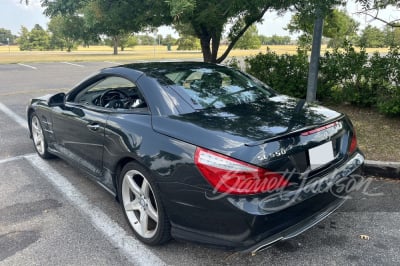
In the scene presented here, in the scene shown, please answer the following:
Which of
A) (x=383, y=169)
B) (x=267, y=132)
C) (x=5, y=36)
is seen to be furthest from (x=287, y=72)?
(x=5, y=36)

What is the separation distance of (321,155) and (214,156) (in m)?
0.84

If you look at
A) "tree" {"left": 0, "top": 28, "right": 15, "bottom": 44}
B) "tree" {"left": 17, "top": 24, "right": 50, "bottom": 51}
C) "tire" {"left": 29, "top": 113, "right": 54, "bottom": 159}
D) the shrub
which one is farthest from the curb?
"tree" {"left": 0, "top": 28, "right": 15, "bottom": 44}

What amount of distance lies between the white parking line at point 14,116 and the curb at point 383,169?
586cm

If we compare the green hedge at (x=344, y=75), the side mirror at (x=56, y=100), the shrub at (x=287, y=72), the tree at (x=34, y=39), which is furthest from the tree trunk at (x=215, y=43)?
the tree at (x=34, y=39)

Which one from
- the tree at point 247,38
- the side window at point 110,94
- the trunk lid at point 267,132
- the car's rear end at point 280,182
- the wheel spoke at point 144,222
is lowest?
the wheel spoke at point 144,222

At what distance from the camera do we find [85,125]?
11.7 feet

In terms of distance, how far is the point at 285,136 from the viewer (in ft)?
8.04

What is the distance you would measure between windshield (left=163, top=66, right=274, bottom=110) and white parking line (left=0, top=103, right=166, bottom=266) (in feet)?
4.01

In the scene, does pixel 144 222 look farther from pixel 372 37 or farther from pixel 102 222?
pixel 372 37

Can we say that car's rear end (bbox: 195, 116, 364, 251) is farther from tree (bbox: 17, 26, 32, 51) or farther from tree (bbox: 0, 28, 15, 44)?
tree (bbox: 0, 28, 15, 44)

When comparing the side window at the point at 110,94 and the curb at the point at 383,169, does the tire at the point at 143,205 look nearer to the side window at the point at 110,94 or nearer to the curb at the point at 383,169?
the side window at the point at 110,94

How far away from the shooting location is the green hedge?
5523mm

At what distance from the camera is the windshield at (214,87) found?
309cm

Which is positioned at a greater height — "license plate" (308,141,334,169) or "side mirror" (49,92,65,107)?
"side mirror" (49,92,65,107)
